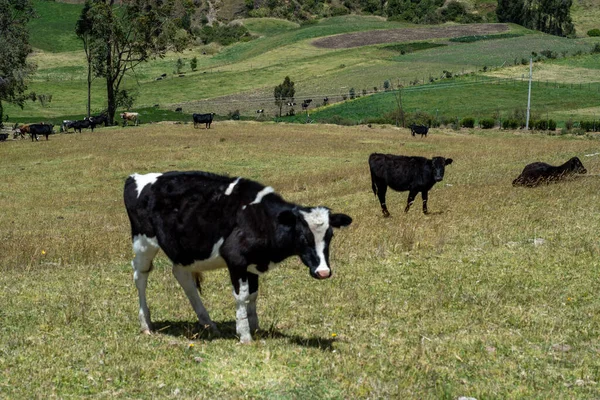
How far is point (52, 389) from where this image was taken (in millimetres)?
8000

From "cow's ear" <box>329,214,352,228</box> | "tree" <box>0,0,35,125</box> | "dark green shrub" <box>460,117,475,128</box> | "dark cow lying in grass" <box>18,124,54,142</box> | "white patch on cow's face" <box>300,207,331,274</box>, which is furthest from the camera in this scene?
"dark green shrub" <box>460,117,475,128</box>

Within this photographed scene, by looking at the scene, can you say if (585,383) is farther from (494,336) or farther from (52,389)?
(52,389)

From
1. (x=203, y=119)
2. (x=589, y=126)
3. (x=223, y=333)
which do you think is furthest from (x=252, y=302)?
(x=589, y=126)

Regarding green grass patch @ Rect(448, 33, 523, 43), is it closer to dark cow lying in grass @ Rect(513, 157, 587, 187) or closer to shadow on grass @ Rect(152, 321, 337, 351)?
dark cow lying in grass @ Rect(513, 157, 587, 187)

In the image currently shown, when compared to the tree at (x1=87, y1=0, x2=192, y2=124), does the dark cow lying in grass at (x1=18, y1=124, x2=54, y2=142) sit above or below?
below

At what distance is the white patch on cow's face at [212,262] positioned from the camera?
31.7 feet

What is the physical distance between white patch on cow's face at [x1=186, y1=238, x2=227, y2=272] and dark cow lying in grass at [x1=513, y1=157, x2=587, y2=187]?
17100 millimetres

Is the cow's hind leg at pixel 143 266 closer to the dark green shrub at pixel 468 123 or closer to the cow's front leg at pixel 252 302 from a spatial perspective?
the cow's front leg at pixel 252 302

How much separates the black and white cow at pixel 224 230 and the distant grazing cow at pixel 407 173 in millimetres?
12353

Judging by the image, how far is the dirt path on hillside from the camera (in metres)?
178

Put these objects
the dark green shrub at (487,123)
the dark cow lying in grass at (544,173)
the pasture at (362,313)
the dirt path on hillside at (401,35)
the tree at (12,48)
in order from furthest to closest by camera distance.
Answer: the dirt path on hillside at (401,35) → the dark green shrub at (487,123) → the tree at (12,48) → the dark cow lying in grass at (544,173) → the pasture at (362,313)

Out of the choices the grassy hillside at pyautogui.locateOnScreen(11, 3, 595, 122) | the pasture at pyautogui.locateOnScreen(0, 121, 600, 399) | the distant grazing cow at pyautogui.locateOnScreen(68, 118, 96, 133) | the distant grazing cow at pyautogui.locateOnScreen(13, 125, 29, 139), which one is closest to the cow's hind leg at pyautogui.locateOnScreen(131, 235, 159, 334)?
the pasture at pyautogui.locateOnScreen(0, 121, 600, 399)

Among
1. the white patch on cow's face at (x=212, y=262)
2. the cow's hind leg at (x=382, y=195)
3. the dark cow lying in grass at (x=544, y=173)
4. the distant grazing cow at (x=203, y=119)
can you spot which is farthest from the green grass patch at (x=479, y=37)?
the white patch on cow's face at (x=212, y=262)

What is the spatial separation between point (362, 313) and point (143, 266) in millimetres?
3455
